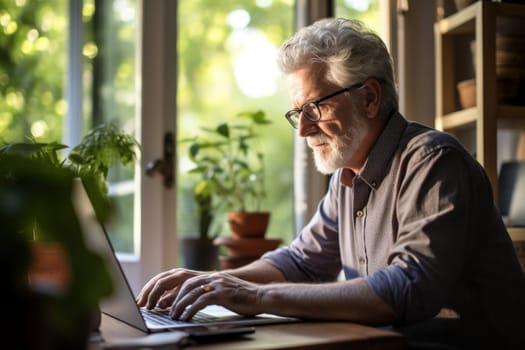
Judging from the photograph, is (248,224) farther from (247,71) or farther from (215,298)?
(215,298)

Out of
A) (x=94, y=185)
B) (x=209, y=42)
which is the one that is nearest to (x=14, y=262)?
(x=94, y=185)

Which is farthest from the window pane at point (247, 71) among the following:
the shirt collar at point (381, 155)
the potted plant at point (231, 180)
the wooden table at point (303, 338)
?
the wooden table at point (303, 338)

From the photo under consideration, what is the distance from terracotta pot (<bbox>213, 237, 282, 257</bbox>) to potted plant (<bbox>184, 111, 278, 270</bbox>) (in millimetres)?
28

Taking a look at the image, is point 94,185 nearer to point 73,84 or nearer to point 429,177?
point 429,177

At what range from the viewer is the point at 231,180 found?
2734 mm

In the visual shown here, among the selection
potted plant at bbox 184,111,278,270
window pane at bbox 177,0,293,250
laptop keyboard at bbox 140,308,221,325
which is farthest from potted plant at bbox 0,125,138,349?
window pane at bbox 177,0,293,250

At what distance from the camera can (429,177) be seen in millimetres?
1388

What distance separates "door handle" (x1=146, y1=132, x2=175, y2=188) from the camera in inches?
99.3

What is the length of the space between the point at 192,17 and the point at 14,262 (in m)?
2.36

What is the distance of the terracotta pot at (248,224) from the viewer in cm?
254

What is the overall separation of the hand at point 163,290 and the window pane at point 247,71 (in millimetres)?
1173

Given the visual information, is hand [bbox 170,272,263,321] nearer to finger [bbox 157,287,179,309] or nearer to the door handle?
finger [bbox 157,287,179,309]

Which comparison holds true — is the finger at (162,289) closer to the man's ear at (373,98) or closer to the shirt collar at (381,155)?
the shirt collar at (381,155)

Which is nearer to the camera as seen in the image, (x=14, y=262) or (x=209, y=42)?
(x=14, y=262)
